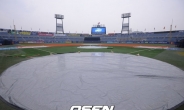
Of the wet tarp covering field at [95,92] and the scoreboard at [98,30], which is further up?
the scoreboard at [98,30]

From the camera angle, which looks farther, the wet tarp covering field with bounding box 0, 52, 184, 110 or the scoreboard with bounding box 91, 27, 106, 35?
the scoreboard with bounding box 91, 27, 106, 35

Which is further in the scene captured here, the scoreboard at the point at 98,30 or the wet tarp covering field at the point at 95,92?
the scoreboard at the point at 98,30

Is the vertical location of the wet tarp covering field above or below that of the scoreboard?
Result: below

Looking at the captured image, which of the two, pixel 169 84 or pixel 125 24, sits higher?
pixel 125 24

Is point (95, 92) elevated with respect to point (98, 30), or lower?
lower

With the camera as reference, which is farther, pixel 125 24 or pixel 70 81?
pixel 125 24

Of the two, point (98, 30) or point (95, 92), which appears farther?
point (98, 30)

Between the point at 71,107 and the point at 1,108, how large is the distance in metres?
2.51

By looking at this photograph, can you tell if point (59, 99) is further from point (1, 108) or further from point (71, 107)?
point (1, 108)

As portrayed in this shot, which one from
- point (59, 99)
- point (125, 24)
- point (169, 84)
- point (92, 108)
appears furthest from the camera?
point (125, 24)

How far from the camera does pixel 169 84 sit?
592cm

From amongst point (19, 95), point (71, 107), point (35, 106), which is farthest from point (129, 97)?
point (19, 95)

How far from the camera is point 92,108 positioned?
3908 mm

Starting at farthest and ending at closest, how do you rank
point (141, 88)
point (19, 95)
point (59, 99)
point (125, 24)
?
1. point (125, 24)
2. point (141, 88)
3. point (19, 95)
4. point (59, 99)
